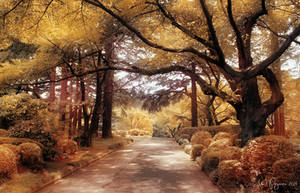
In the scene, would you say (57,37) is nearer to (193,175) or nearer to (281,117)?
(193,175)

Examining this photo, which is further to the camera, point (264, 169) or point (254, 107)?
point (254, 107)

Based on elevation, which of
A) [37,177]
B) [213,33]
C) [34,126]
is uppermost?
[213,33]

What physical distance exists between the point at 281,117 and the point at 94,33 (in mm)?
12950

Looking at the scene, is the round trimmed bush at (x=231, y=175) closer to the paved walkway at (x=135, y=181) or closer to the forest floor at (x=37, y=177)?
the paved walkway at (x=135, y=181)

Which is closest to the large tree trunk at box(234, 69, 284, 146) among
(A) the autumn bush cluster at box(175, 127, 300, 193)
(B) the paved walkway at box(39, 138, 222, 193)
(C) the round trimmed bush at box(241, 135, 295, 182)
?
(B) the paved walkway at box(39, 138, 222, 193)

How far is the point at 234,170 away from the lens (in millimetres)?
6234

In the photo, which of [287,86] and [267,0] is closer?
[267,0]

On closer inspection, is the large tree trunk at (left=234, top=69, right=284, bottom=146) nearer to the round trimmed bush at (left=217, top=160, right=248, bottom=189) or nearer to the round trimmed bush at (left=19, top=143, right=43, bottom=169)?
the round trimmed bush at (left=217, top=160, right=248, bottom=189)

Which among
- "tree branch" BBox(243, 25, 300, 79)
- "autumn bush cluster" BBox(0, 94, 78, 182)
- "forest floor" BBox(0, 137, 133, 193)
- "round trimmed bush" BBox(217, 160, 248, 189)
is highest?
"tree branch" BBox(243, 25, 300, 79)

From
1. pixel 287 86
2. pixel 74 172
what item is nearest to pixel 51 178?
pixel 74 172

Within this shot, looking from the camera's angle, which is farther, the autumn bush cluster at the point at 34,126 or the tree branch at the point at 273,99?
the tree branch at the point at 273,99

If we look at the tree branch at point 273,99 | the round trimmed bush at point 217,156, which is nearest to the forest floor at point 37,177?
the round trimmed bush at point 217,156

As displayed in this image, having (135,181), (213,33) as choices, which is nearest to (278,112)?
(213,33)

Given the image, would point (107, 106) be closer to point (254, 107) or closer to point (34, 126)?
point (34, 126)
